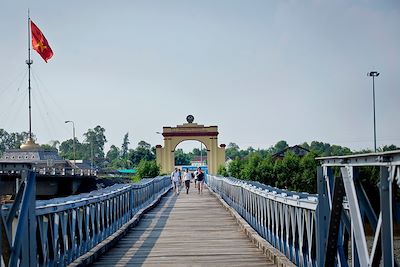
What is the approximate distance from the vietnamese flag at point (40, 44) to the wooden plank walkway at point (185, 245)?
3643 centimetres

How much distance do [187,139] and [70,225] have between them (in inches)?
Result: 2421

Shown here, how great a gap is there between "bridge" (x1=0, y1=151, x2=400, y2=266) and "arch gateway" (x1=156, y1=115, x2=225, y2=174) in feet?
167

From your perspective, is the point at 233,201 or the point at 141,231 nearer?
the point at 141,231

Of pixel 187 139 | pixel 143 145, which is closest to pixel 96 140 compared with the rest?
pixel 143 145

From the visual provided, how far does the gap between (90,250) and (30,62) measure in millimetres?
69719

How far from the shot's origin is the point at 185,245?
12.4 metres

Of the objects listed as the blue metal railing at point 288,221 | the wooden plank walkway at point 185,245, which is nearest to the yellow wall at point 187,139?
the wooden plank walkway at point 185,245

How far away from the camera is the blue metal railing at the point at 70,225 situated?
7.10m

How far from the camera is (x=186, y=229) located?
1574 centimetres

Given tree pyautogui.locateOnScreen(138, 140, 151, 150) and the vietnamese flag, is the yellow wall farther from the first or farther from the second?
tree pyautogui.locateOnScreen(138, 140, 151, 150)

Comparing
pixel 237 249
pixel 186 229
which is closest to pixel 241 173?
pixel 186 229

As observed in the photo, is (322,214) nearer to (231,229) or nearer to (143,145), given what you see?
(231,229)

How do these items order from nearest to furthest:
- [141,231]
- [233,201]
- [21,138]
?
[141,231] < [233,201] < [21,138]

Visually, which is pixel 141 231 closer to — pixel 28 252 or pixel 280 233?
pixel 280 233
